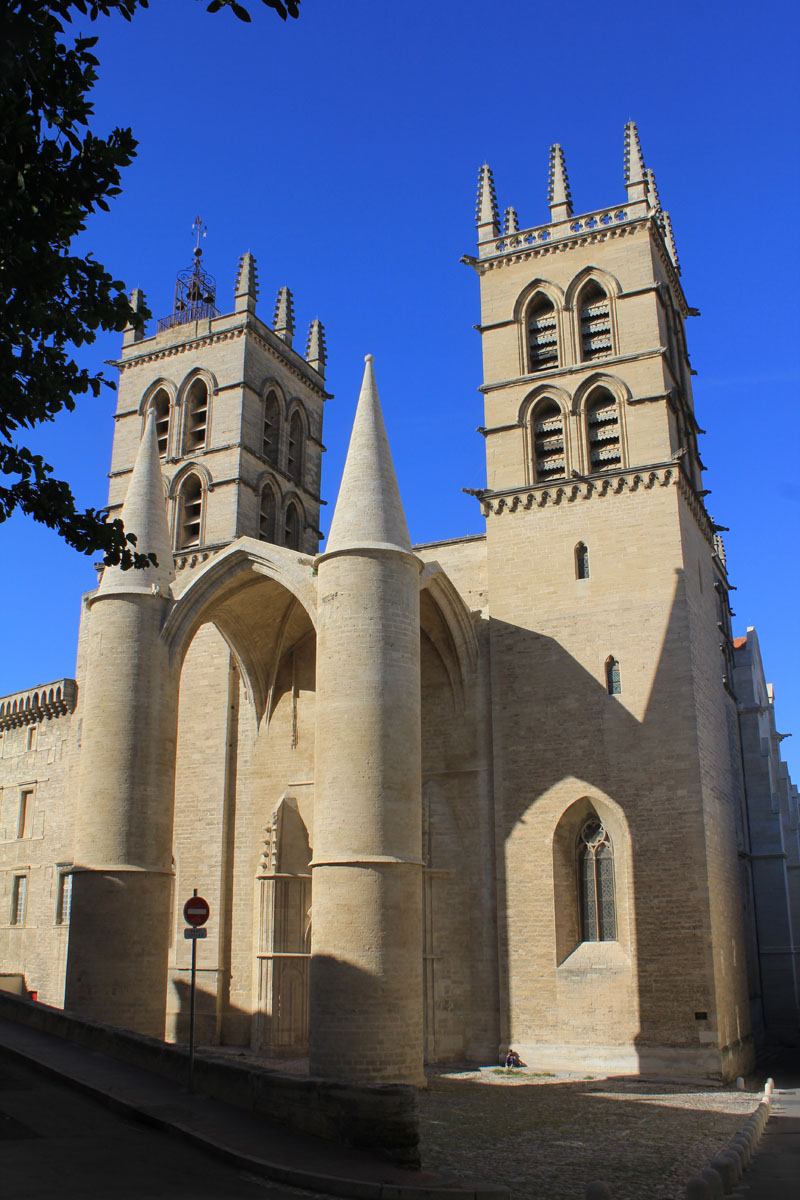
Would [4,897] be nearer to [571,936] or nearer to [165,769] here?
[165,769]

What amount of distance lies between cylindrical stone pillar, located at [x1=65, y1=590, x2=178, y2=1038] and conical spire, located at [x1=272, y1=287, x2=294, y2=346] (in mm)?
10746

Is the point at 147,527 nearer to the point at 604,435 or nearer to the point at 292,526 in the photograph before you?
the point at 292,526

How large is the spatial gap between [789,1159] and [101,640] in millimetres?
12144

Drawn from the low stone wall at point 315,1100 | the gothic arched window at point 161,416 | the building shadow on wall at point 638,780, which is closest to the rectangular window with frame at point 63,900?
the gothic arched window at point 161,416

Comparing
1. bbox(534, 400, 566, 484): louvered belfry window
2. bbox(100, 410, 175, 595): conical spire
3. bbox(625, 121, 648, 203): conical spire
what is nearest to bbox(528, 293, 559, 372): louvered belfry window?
bbox(534, 400, 566, 484): louvered belfry window

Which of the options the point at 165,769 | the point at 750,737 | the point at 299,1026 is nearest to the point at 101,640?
the point at 165,769

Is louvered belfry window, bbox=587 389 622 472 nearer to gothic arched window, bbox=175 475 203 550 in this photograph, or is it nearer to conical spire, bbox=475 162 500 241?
conical spire, bbox=475 162 500 241

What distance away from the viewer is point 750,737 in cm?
2556

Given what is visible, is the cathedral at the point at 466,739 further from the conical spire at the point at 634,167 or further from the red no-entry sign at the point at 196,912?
the red no-entry sign at the point at 196,912

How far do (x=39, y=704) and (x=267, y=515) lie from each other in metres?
7.79

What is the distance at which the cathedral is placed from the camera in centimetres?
1484

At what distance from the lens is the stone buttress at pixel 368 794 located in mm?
13414

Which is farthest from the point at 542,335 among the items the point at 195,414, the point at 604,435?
the point at 195,414

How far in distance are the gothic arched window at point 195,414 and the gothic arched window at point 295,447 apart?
7.11 feet
